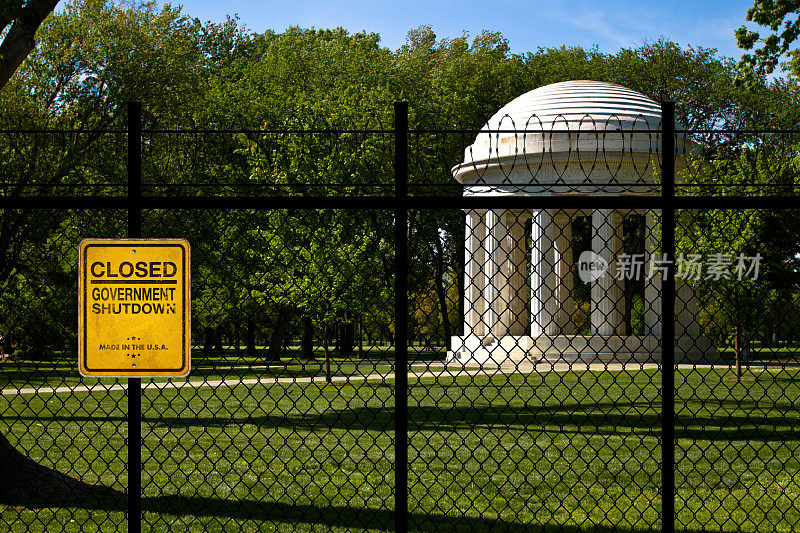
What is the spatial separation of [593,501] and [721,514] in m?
1.22

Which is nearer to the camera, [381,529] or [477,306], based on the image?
[381,529]

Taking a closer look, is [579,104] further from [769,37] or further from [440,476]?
[440,476]

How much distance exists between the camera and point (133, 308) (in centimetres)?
441

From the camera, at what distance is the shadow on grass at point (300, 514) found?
7.29 meters

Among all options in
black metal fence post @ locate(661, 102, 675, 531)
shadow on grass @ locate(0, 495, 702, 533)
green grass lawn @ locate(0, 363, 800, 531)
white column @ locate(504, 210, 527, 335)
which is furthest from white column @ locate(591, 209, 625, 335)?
black metal fence post @ locate(661, 102, 675, 531)

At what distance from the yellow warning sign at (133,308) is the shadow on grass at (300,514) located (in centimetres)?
338

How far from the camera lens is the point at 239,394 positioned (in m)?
19.8

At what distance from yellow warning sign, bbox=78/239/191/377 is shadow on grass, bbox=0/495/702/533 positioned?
338 centimetres

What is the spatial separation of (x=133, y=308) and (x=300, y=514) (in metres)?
3.92

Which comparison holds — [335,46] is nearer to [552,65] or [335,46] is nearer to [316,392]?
[552,65]

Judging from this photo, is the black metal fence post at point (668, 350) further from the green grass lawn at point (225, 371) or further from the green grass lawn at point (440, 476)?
the green grass lawn at point (225, 371)

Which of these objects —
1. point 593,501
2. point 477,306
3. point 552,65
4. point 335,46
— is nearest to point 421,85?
point 335,46

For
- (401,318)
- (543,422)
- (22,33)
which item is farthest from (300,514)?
(543,422)

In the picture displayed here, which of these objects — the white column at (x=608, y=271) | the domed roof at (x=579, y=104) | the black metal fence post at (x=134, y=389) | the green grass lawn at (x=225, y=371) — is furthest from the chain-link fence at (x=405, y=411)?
the domed roof at (x=579, y=104)
